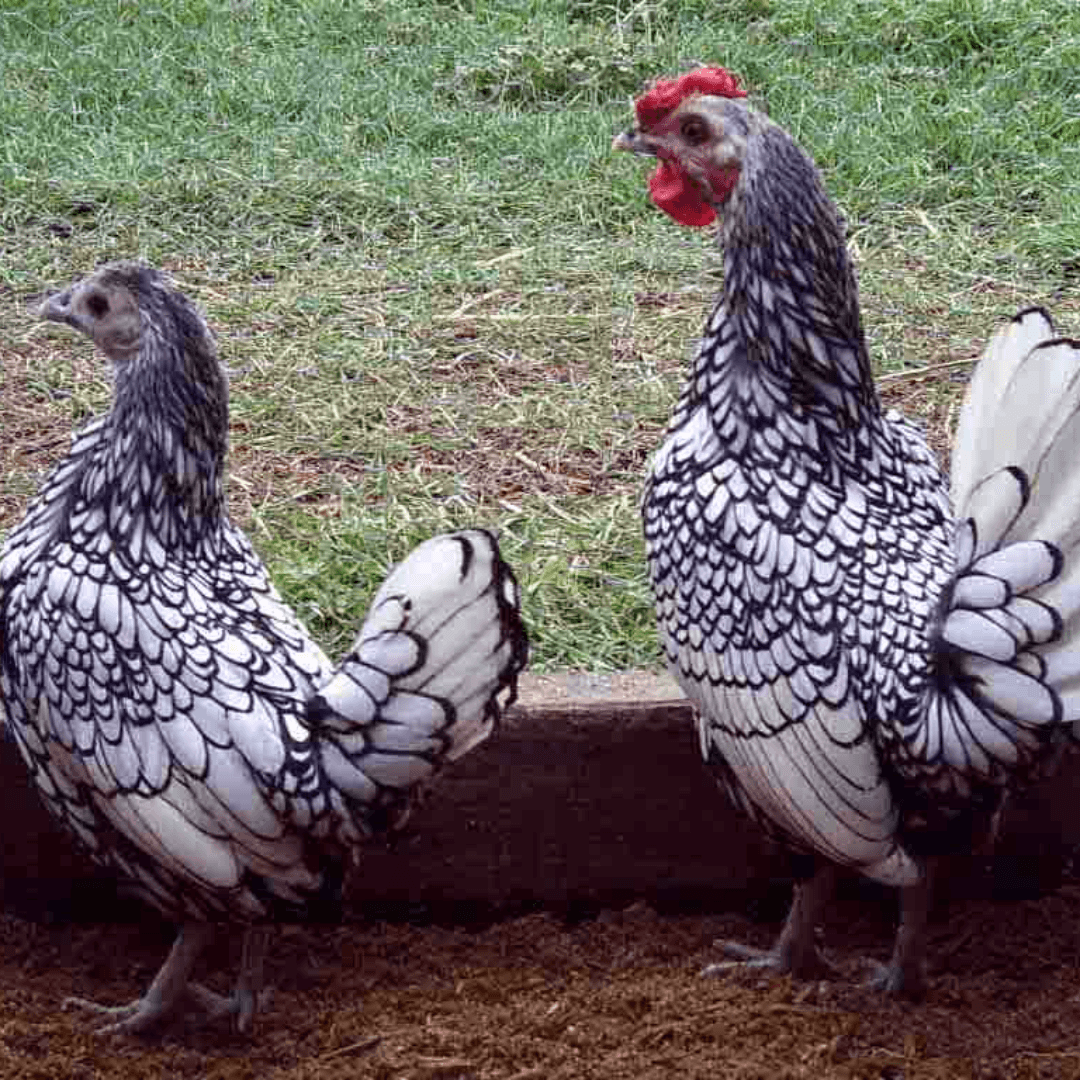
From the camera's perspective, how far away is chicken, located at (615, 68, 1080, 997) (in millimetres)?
2809

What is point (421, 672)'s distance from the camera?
2.81 meters

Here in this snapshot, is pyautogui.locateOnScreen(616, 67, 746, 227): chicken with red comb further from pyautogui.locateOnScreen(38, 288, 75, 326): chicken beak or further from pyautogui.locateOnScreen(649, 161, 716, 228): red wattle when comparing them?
pyautogui.locateOnScreen(38, 288, 75, 326): chicken beak

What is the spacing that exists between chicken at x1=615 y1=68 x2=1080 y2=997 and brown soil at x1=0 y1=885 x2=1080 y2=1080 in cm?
16

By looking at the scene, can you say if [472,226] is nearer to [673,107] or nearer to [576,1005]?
[673,107]

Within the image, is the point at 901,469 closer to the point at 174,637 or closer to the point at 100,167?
the point at 174,637

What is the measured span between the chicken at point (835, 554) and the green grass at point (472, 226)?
32.3 inches

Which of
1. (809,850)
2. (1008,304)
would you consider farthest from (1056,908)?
(1008,304)

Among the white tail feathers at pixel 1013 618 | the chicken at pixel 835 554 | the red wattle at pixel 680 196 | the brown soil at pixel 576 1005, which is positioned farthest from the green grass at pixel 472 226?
the white tail feathers at pixel 1013 618

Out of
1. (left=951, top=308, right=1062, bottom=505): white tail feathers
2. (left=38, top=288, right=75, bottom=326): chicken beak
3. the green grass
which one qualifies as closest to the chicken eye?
(left=951, top=308, right=1062, bottom=505): white tail feathers

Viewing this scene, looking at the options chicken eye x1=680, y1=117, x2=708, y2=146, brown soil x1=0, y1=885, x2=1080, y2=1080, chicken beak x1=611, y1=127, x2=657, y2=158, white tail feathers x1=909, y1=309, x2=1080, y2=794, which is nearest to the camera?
white tail feathers x1=909, y1=309, x2=1080, y2=794

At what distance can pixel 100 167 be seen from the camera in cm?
653

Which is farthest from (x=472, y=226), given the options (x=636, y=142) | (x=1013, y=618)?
(x=1013, y=618)

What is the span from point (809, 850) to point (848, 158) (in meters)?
3.93

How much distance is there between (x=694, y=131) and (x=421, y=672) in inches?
37.6
